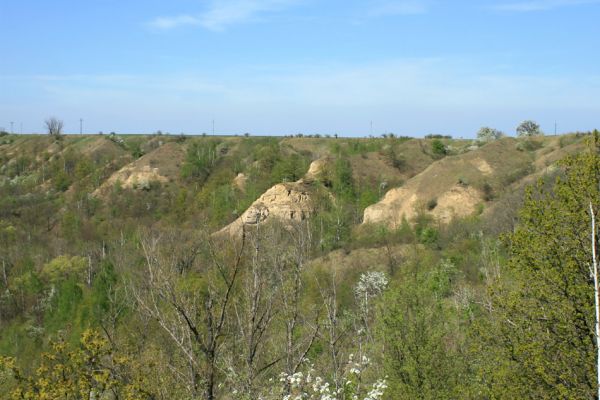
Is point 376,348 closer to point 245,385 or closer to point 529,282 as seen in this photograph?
point 529,282

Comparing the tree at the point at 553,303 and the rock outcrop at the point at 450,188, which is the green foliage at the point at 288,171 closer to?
the rock outcrop at the point at 450,188

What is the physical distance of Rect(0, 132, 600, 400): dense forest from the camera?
422 inches

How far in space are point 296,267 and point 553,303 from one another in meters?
4.45

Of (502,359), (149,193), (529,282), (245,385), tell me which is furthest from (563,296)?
(149,193)

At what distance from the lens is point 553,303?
38.2ft

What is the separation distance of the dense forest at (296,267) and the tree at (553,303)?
4 centimetres

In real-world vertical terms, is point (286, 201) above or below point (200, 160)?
below

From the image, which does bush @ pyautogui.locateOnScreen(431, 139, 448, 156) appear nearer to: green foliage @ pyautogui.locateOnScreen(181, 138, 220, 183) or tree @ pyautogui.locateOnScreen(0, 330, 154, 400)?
green foliage @ pyautogui.locateOnScreen(181, 138, 220, 183)

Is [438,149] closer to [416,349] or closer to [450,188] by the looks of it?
[450,188]

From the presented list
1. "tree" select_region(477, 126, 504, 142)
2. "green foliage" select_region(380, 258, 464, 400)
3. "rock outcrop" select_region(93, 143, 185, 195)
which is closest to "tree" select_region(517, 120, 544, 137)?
"tree" select_region(477, 126, 504, 142)

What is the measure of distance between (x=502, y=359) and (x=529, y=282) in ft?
4.73

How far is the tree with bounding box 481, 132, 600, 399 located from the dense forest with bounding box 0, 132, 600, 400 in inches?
1.4

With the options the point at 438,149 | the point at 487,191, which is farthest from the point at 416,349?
the point at 438,149

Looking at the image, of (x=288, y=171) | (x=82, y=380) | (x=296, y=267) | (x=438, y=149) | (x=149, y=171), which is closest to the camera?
(x=82, y=380)
